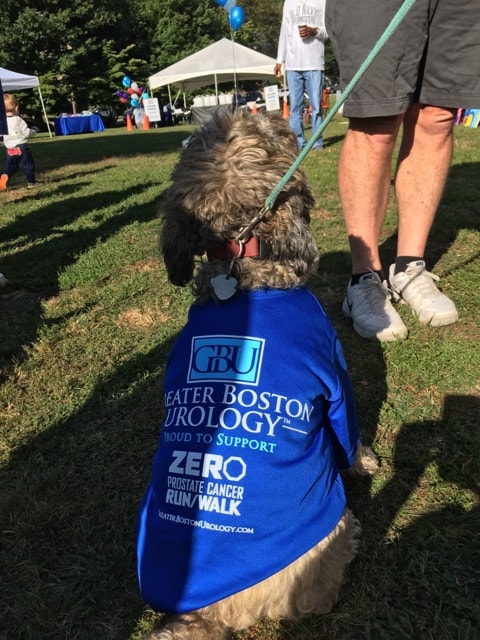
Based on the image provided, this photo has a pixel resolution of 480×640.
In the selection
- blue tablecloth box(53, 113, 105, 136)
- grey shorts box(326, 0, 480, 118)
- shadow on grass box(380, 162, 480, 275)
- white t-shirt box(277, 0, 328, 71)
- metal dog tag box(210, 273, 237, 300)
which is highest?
white t-shirt box(277, 0, 328, 71)

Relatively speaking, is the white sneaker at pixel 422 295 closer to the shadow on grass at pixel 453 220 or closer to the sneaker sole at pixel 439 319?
the sneaker sole at pixel 439 319

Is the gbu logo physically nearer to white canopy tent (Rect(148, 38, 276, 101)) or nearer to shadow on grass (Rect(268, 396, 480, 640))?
shadow on grass (Rect(268, 396, 480, 640))

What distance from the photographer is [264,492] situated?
1.51 metres

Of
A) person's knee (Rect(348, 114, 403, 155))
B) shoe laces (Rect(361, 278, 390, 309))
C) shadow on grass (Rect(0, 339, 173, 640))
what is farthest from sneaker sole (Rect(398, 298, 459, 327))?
shadow on grass (Rect(0, 339, 173, 640))

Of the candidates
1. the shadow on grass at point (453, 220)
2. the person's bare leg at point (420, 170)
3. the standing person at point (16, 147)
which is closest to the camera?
the person's bare leg at point (420, 170)

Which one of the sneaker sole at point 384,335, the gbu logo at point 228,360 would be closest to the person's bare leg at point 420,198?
the sneaker sole at point 384,335

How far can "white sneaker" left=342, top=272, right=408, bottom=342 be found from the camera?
10.5 feet

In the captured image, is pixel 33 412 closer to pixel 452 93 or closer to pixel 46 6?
pixel 452 93

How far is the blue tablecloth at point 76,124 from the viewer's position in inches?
1329

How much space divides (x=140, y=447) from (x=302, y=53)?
10041 mm

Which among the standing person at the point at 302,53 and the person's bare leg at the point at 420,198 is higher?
the standing person at the point at 302,53

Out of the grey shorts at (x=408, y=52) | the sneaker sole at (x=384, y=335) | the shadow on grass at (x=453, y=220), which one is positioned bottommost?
the sneaker sole at (x=384, y=335)

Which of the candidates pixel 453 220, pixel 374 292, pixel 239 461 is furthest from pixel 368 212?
pixel 239 461

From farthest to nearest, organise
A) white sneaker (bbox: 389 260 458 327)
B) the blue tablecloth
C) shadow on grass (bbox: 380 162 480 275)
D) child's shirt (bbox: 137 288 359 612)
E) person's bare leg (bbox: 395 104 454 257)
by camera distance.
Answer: the blue tablecloth < shadow on grass (bbox: 380 162 480 275) < person's bare leg (bbox: 395 104 454 257) < white sneaker (bbox: 389 260 458 327) < child's shirt (bbox: 137 288 359 612)
